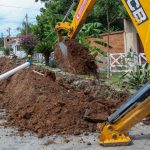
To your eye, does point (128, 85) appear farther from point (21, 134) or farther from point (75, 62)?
point (21, 134)

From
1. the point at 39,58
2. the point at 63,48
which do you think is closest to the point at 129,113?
the point at 63,48

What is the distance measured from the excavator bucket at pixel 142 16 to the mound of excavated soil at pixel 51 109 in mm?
2381

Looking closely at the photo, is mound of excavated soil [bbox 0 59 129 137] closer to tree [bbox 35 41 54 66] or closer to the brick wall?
the brick wall

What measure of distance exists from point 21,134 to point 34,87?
263 centimetres

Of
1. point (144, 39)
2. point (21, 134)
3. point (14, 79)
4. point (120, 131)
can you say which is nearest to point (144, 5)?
point (144, 39)

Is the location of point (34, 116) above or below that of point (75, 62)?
below

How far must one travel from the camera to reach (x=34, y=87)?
31.6 feet

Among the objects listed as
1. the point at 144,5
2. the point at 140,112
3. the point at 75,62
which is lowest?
the point at 140,112

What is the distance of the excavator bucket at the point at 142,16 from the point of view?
541 centimetres

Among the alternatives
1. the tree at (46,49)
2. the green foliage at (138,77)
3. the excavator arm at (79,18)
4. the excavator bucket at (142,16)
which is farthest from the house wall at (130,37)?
the excavator bucket at (142,16)

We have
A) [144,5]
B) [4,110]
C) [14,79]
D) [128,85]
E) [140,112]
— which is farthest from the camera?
[128,85]

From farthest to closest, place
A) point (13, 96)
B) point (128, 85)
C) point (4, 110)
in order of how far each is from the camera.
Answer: point (128, 85), point (13, 96), point (4, 110)

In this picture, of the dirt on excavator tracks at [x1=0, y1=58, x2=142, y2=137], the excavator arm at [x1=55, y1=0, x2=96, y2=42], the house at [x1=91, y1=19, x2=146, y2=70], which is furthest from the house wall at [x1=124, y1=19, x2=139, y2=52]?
the excavator arm at [x1=55, y1=0, x2=96, y2=42]

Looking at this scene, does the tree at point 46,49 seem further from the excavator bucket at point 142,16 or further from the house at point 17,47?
the excavator bucket at point 142,16
